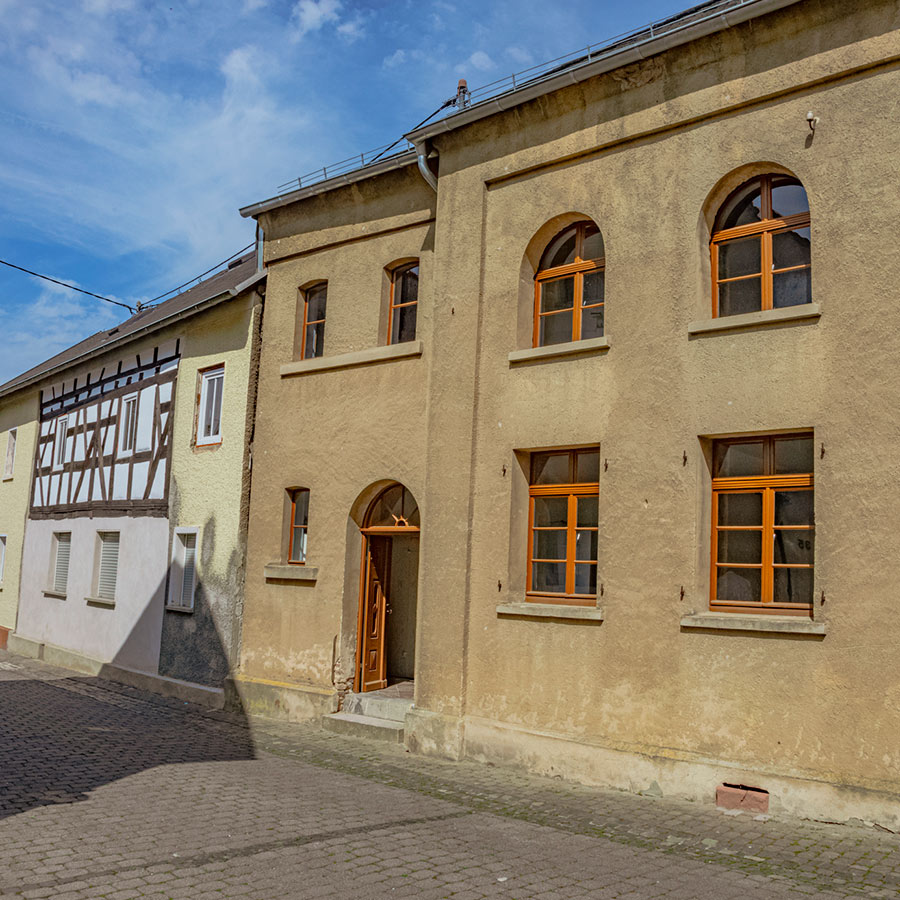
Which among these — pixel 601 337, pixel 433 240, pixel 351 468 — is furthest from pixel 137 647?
pixel 601 337

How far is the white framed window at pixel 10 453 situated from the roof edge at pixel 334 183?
12609 mm

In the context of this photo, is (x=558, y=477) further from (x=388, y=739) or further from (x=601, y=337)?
(x=388, y=739)

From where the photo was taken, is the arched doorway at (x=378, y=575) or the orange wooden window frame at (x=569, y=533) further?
the arched doorway at (x=378, y=575)

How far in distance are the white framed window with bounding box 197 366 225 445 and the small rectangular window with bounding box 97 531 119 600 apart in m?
3.75

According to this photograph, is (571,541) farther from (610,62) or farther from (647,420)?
(610,62)

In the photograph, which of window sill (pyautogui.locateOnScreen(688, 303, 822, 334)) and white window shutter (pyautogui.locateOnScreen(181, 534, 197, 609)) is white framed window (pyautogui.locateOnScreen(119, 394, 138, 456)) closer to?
white window shutter (pyautogui.locateOnScreen(181, 534, 197, 609))

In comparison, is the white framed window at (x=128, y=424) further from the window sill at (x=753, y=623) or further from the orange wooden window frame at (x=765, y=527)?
the window sill at (x=753, y=623)

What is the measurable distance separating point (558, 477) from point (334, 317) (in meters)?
4.47

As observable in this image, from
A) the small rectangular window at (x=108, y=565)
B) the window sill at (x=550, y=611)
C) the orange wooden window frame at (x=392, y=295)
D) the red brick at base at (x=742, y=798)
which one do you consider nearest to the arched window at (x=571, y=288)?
the orange wooden window frame at (x=392, y=295)

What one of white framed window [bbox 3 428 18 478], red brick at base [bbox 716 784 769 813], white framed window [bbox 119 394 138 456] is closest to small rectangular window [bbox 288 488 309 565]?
white framed window [bbox 119 394 138 456]

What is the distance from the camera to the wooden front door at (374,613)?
40.7 feet

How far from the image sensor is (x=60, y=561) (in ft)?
66.9

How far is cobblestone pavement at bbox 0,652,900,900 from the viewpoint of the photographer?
595 centimetres

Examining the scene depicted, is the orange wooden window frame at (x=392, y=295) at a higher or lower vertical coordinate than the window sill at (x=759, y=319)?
higher
